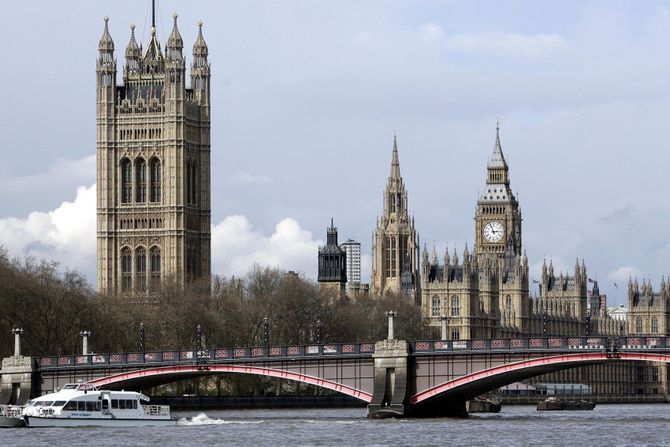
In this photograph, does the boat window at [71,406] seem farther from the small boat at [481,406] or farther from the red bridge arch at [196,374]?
the small boat at [481,406]

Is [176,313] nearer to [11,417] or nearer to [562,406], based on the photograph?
[562,406]

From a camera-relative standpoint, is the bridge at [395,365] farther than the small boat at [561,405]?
No

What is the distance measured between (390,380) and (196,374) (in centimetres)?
1305

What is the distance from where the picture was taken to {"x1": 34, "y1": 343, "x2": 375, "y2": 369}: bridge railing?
11144 cm

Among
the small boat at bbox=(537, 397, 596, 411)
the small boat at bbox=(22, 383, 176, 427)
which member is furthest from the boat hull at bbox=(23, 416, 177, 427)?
the small boat at bbox=(537, 397, 596, 411)

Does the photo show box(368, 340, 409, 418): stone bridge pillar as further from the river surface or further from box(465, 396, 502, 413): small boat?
box(465, 396, 502, 413): small boat

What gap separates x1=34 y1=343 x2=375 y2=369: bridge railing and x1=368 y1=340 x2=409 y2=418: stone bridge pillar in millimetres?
1702

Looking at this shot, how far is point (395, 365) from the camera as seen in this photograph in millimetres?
108438

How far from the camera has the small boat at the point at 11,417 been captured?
106m

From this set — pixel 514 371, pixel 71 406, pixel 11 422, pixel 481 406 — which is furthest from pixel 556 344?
pixel 481 406

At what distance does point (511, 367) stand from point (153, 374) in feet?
67.0

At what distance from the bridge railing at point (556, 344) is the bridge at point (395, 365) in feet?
0.15

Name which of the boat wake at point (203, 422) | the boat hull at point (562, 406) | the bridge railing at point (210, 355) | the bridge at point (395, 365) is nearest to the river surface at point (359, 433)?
the boat wake at point (203, 422)

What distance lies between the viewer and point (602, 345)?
10419cm
